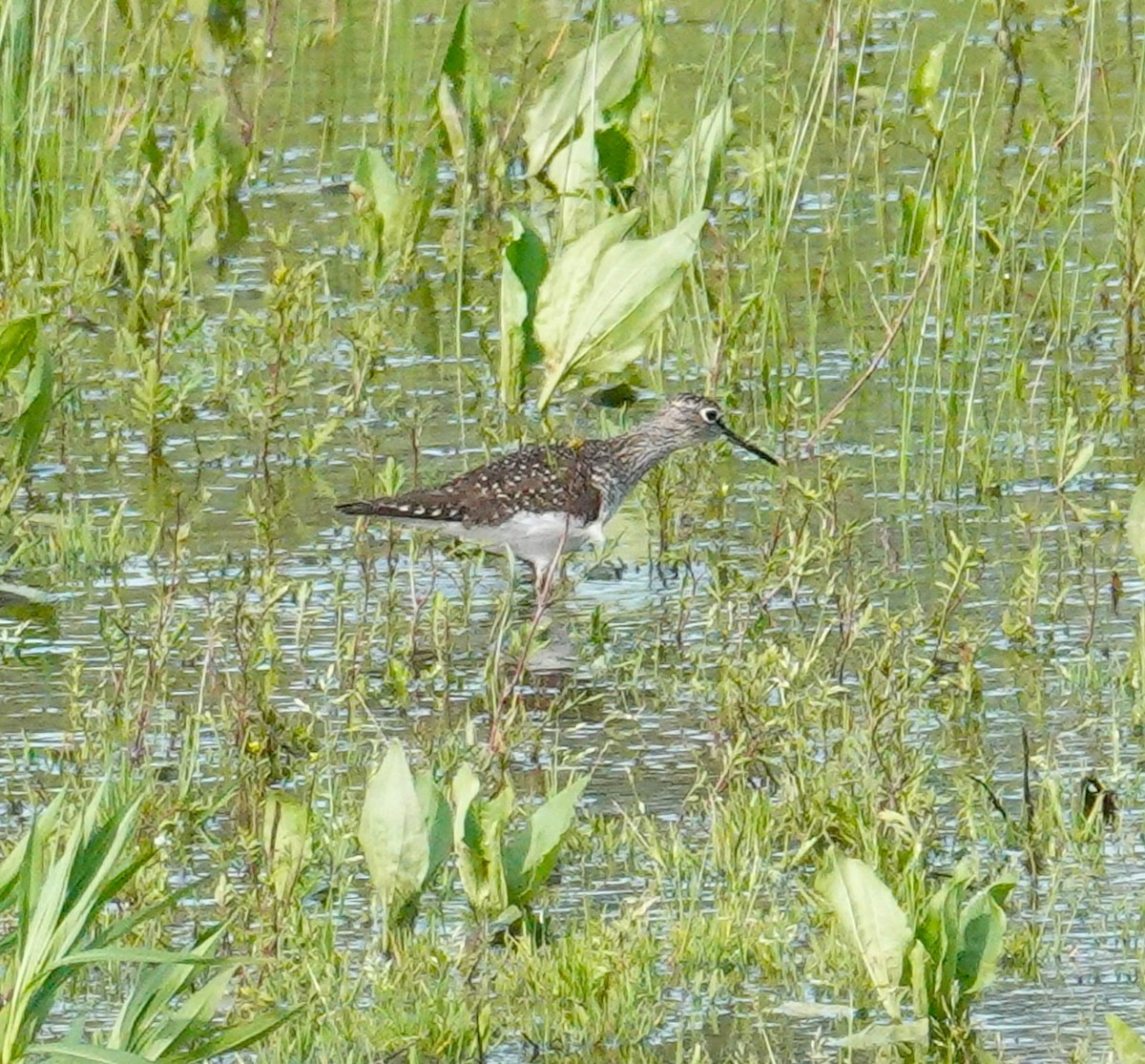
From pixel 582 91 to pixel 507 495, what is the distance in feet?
7.46

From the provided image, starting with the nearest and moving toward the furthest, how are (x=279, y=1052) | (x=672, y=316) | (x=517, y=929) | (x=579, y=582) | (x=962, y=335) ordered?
1. (x=279, y=1052)
2. (x=517, y=929)
3. (x=579, y=582)
4. (x=962, y=335)
5. (x=672, y=316)

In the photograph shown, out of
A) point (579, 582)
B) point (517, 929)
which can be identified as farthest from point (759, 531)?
point (517, 929)

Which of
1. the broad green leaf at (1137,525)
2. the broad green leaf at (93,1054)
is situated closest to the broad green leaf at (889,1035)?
the broad green leaf at (93,1054)

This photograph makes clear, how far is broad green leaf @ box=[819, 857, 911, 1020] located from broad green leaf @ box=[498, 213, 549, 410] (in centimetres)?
383

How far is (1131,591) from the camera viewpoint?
668 centimetres

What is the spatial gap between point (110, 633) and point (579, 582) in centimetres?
123

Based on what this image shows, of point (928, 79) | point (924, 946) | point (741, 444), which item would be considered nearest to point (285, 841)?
point (924, 946)

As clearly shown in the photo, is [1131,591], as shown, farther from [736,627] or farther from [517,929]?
[517,929]

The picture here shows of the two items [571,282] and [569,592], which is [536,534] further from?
[571,282]

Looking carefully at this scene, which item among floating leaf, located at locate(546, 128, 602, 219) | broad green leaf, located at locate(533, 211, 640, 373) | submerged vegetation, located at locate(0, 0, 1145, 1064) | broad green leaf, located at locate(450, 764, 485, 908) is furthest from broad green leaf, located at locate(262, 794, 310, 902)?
floating leaf, located at locate(546, 128, 602, 219)

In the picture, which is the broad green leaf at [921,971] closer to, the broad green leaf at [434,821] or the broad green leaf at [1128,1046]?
the broad green leaf at [1128,1046]

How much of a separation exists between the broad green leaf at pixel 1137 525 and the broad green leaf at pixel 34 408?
9.10 feet

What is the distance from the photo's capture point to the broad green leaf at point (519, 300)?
7.86 m

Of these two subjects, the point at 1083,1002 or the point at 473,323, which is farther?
the point at 473,323
